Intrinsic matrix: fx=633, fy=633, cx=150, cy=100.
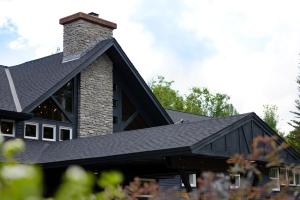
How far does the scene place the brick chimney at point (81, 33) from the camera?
22266 millimetres

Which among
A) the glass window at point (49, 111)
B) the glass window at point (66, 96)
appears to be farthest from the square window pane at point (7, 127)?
the glass window at point (66, 96)

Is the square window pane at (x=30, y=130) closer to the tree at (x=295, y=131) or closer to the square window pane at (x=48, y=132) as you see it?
the square window pane at (x=48, y=132)

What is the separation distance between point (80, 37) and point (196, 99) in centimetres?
3745

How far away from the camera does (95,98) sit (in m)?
22.1

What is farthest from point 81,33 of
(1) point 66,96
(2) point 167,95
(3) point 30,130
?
(2) point 167,95

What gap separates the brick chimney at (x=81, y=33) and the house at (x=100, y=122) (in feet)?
0.12

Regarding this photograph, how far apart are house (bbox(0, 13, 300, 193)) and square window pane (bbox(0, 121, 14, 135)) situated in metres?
0.03

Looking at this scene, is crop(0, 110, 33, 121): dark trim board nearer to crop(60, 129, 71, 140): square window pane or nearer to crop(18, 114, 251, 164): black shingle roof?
crop(18, 114, 251, 164): black shingle roof

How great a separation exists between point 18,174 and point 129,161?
1405 cm

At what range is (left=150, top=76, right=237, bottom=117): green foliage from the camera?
56812 mm

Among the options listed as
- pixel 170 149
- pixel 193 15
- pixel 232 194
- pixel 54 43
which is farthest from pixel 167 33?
pixel 232 194

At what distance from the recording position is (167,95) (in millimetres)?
56844

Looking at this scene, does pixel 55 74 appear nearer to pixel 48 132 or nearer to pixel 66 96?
pixel 66 96

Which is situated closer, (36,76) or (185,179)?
(185,179)
